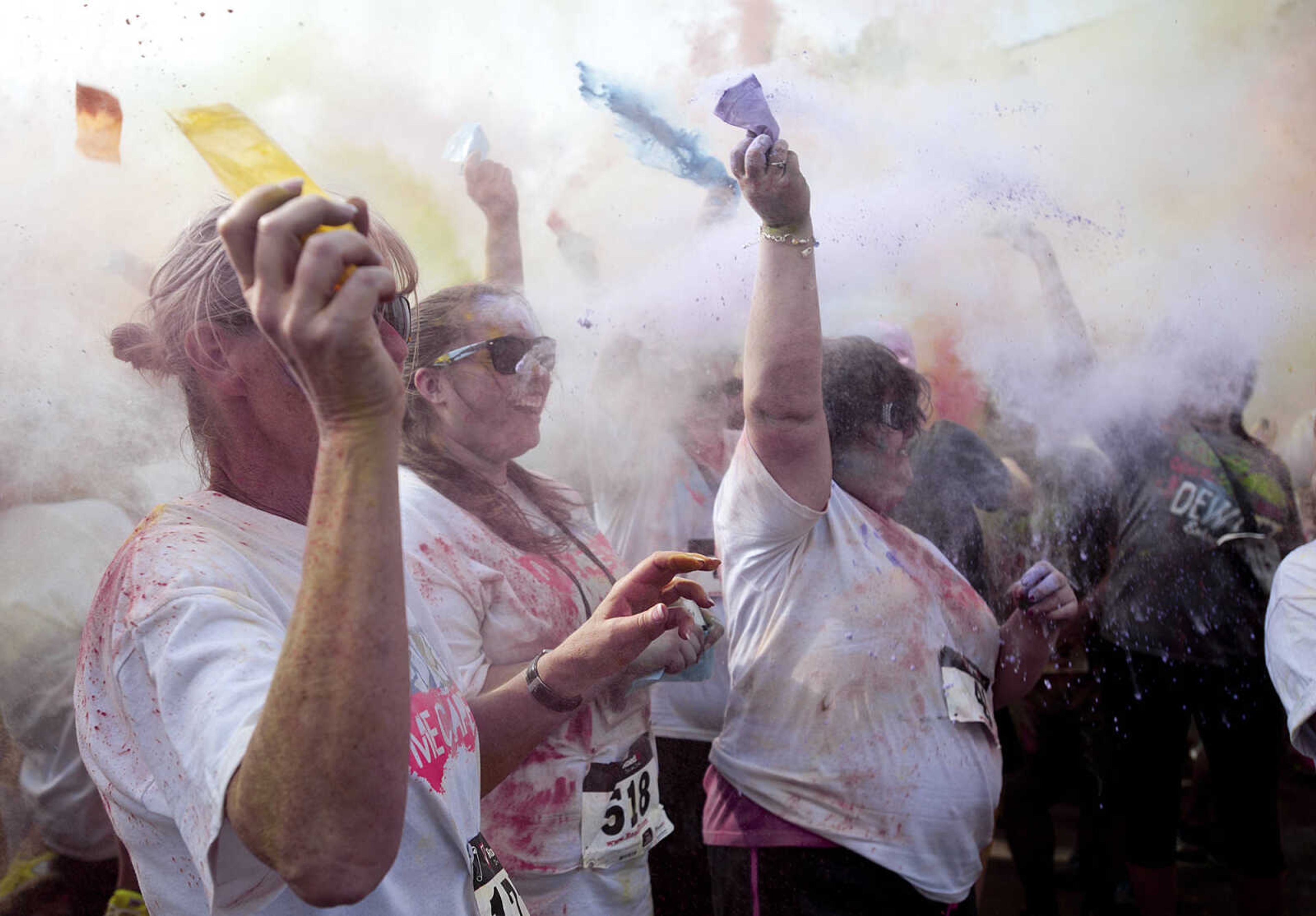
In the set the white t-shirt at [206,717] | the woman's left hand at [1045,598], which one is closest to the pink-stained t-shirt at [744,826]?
the woman's left hand at [1045,598]

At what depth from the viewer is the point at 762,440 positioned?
1921mm

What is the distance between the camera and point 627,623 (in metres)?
1.55

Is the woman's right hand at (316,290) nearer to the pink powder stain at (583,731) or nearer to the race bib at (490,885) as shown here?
the race bib at (490,885)

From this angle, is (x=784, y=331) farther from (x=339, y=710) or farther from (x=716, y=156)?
(x=339, y=710)

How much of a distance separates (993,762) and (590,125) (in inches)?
61.2

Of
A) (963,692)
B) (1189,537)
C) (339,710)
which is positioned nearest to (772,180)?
(963,692)

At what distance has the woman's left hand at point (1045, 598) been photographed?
2.22 meters

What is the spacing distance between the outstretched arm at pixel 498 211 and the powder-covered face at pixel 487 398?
0.22 metres

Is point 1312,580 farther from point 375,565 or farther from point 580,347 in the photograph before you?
point 375,565

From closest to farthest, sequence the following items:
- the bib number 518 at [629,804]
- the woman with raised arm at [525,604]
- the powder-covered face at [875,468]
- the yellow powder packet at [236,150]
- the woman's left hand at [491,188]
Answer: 1. the yellow powder packet at [236,150]
2. the woman with raised arm at [525,604]
3. the bib number 518 at [629,804]
4. the powder-covered face at [875,468]
5. the woman's left hand at [491,188]

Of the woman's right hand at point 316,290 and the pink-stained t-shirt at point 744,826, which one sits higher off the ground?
the woman's right hand at point 316,290

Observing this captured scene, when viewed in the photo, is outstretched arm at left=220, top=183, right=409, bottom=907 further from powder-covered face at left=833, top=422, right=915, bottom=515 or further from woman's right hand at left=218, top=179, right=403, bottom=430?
powder-covered face at left=833, top=422, right=915, bottom=515

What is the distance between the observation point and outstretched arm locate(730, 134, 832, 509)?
1833 mm

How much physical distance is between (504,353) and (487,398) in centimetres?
9
